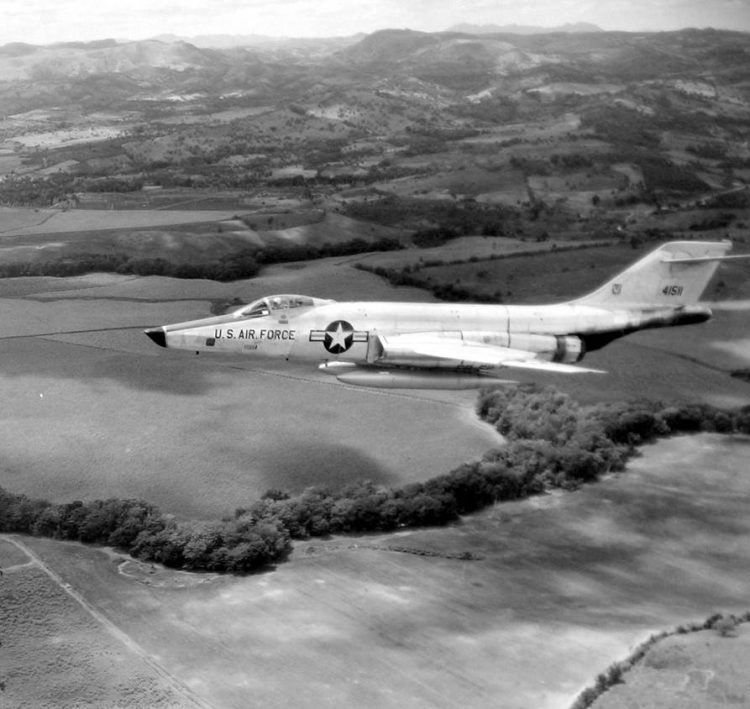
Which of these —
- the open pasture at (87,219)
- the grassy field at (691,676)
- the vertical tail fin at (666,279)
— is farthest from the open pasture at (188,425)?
the open pasture at (87,219)

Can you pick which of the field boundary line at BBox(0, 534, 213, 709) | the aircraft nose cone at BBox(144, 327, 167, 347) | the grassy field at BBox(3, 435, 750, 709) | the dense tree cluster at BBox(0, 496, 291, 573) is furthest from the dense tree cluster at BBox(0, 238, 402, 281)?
the aircraft nose cone at BBox(144, 327, 167, 347)

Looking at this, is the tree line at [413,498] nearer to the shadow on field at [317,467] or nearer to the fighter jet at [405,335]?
the shadow on field at [317,467]

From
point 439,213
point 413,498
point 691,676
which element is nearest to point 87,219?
point 439,213

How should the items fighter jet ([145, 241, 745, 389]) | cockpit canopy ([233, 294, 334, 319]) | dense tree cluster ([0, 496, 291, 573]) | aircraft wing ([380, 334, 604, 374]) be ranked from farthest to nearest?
dense tree cluster ([0, 496, 291, 573]) → cockpit canopy ([233, 294, 334, 319]) → fighter jet ([145, 241, 745, 389]) → aircraft wing ([380, 334, 604, 374])

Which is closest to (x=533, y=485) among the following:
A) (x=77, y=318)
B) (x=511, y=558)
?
(x=511, y=558)

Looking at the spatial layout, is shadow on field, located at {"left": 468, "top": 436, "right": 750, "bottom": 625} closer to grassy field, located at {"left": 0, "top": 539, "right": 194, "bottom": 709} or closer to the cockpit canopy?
the cockpit canopy

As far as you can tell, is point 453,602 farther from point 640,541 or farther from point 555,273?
point 555,273
